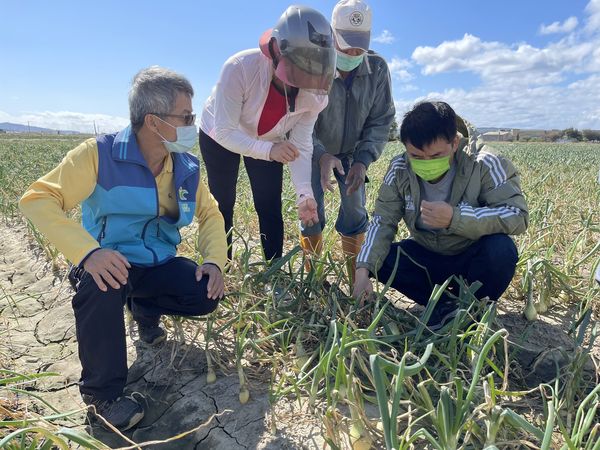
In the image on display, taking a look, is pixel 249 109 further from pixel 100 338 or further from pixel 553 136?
pixel 553 136

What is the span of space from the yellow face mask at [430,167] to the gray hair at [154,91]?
0.94 metres

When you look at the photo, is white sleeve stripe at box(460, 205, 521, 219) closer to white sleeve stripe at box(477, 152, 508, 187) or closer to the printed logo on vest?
white sleeve stripe at box(477, 152, 508, 187)

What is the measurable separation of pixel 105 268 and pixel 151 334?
0.52 metres

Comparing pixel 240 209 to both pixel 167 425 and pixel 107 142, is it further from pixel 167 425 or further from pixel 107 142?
pixel 167 425

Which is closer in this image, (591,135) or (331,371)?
(331,371)

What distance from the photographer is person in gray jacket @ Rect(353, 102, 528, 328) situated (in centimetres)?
190

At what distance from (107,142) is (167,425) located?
101cm

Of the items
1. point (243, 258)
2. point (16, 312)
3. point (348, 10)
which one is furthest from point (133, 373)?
point (348, 10)

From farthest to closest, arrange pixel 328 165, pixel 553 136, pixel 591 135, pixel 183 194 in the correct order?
1. pixel 553 136
2. pixel 591 135
3. pixel 328 165
4. pixel 183 194

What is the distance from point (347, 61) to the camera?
2.23 m

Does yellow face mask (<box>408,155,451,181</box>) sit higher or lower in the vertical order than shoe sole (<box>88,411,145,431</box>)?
higher

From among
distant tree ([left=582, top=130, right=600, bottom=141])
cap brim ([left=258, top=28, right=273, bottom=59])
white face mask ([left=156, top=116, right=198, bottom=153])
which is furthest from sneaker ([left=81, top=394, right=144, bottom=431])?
distant tree ([left=582, top=130, right=600, bottom=141])

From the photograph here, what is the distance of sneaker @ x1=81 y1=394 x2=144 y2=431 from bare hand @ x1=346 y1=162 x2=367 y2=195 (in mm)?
1420

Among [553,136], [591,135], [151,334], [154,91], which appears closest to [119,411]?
[151,334]
